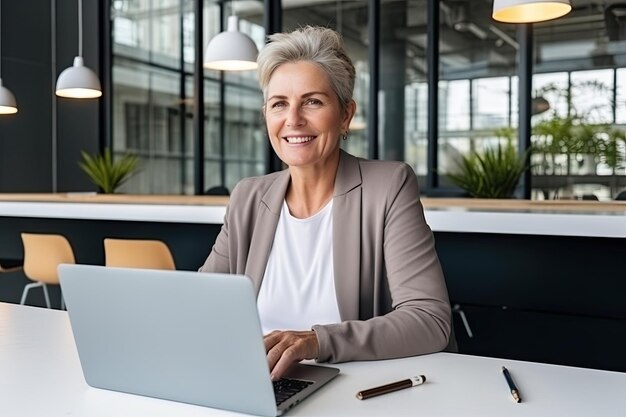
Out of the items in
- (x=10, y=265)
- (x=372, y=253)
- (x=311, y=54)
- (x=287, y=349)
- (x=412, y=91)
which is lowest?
(x=10, y=265)

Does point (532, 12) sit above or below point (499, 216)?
above

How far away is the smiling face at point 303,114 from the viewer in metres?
1.51

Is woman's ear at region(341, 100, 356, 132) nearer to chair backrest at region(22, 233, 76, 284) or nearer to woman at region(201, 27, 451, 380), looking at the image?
woman at region(201, 27, 451, 380)

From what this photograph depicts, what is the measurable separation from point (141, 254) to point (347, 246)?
204cm

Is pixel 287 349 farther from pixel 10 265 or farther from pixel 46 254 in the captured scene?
pixel 10 265

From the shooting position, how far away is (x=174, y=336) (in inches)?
35.0

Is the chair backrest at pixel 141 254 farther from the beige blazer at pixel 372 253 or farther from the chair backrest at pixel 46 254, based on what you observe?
the beige blazer at pixel 372 253

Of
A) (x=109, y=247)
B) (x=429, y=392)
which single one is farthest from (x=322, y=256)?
(x=109, y=247)

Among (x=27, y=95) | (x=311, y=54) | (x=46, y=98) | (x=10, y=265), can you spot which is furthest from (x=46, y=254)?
(x=46, y=98)

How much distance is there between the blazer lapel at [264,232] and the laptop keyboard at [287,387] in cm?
55

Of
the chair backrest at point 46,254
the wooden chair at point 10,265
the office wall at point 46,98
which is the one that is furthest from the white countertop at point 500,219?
the office wall at point 46,98

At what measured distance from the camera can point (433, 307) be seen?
1.31 meters

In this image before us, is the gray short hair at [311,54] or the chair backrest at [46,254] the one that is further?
the chair backrest at [46,254]

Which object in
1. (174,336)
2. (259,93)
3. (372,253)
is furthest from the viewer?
(259,93)
